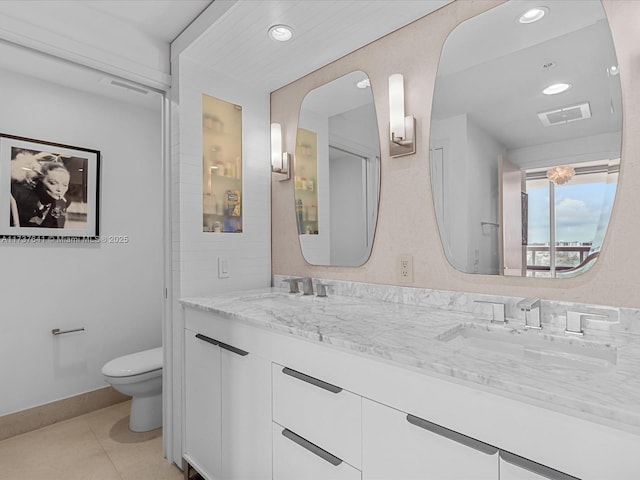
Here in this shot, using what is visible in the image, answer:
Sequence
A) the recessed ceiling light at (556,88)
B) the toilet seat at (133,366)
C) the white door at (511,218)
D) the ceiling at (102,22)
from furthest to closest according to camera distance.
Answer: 1. the toilet seat at (133,366)
2. the ceiling at (102,22)
3. the white door at (511,218)
4. the recessed ceiling light at (556,88)

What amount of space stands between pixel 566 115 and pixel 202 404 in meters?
1.97

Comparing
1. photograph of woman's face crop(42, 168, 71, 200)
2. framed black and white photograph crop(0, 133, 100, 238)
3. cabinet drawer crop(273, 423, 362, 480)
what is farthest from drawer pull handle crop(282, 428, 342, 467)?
photograph of woman's face crop(42, 168, 71, 200)

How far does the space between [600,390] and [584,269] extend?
689 millimetres

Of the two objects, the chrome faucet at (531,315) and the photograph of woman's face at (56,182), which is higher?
the photograph of woman's face at (56,182)

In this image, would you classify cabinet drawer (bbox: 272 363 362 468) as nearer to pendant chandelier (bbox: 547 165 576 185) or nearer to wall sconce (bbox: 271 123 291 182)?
pendant chandelier (bbox: 547 165 576 185)

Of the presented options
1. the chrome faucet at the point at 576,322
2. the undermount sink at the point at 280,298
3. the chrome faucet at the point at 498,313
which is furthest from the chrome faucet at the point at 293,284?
the chrome faucet at the point at 576,322

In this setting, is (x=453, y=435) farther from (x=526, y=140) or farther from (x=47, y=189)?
(x=47, y=189)

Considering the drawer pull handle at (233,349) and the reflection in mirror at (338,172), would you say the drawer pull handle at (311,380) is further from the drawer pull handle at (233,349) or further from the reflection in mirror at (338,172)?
the reflection in mirror at (338,172)

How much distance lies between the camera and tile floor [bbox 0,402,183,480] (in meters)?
1.99

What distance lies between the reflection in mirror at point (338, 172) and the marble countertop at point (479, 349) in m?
0.37

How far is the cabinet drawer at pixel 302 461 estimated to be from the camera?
1167mm

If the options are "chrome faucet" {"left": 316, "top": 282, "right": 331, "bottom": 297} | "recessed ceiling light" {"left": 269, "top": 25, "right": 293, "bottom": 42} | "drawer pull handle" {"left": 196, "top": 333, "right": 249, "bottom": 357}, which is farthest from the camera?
"chrome faucet" {"left": 316, "top": 282, "right": 331, "bottom": 297}

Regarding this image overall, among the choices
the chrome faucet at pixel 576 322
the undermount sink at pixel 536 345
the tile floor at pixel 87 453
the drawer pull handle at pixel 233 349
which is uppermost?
the chrome faucet at pixel 576 322

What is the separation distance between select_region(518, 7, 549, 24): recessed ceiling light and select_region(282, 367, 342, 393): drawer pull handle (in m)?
1.48
